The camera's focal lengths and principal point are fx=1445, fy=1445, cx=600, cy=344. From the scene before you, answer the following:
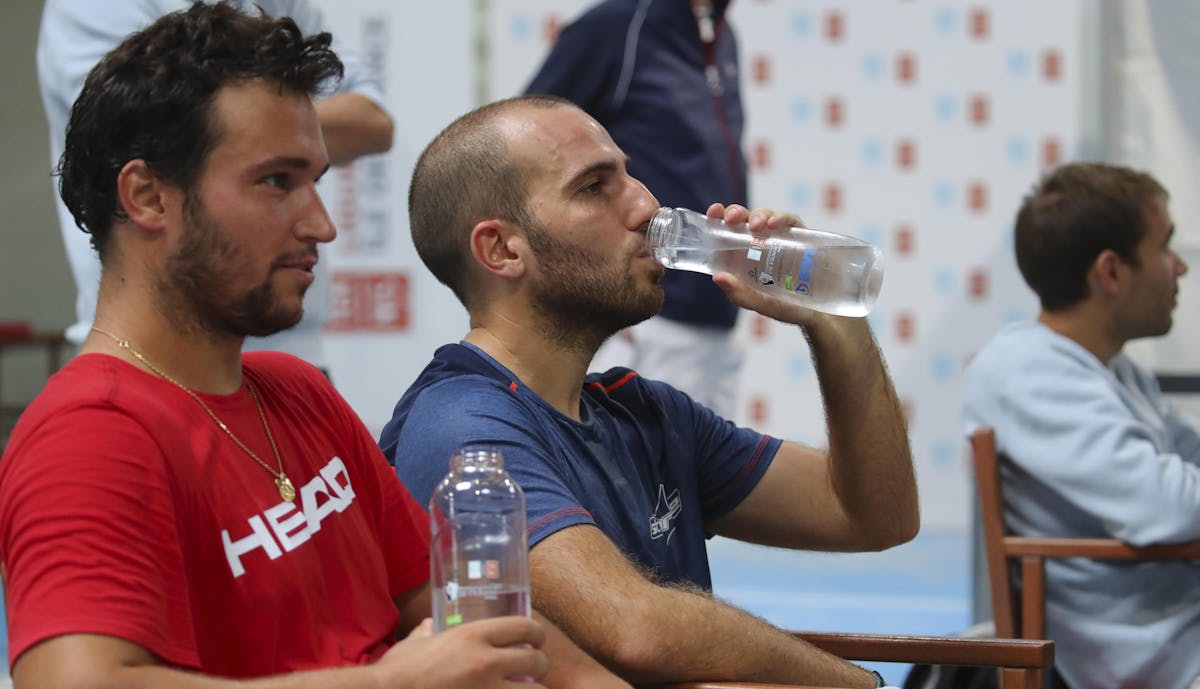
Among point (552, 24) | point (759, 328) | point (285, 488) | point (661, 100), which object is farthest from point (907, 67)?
point (285, 488)

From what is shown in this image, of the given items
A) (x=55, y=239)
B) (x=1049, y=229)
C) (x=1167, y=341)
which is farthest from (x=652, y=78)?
(x=55, y=239)

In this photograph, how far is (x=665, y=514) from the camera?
1.88 metres

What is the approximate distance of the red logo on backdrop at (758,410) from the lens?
565 centimetres

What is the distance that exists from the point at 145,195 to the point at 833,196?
179 inches

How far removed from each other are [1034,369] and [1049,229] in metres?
0.32

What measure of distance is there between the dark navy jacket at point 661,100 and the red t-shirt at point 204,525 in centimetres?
220

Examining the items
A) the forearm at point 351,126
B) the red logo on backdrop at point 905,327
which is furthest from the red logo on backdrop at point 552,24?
the forearm at point 351,126

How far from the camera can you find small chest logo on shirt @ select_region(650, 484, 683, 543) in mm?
1840

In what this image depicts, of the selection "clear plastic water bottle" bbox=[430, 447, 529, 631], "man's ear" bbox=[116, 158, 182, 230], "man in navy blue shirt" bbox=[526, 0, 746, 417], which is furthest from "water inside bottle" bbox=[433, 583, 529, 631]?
"man in navy blue shirt" bbox=[526, 0, 746, 417]

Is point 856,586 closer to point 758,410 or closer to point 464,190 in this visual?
point 758,410

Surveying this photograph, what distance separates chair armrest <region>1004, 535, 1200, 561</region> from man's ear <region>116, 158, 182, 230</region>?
173cm

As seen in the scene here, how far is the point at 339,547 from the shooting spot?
1332 mm

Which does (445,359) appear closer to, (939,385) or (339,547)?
(339,547)

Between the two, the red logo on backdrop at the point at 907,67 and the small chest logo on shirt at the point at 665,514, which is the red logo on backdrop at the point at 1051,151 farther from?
the small chest logo on shirt at the point at 665,514
